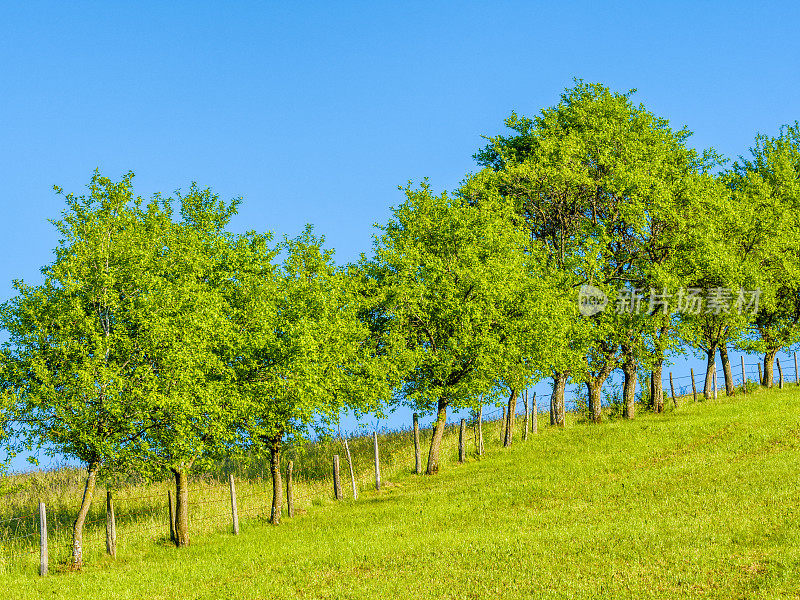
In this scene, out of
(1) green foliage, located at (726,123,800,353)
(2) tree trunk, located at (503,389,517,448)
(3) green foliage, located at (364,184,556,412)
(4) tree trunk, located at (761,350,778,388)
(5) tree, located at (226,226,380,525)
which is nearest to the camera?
(5) tree, located at (226,226,380,525)

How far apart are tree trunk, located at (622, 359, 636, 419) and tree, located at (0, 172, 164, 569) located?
3328cm

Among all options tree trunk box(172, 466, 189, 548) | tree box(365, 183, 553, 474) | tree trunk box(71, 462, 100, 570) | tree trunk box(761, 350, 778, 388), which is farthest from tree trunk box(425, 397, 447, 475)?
tree trunk box(761, 350, 778, 388)

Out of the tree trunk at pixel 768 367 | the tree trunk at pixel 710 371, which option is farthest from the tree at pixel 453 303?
the tree trunk at pixel 768 367

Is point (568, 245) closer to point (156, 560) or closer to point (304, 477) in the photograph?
point (304, 477)

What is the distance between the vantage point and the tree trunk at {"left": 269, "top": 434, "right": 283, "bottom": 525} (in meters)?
34.7

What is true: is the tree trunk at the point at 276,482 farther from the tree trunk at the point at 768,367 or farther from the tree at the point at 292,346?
the tree trunk at the point at 768,367

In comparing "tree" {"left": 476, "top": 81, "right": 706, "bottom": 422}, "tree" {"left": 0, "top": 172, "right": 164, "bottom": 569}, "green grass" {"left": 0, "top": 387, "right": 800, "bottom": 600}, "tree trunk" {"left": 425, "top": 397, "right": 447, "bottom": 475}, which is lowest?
"green grass" {"left": 0, "top": 387, "right": 800, "bottom": 600}

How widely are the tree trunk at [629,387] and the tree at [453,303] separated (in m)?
11.1

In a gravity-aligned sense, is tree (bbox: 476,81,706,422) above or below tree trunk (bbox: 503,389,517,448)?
above

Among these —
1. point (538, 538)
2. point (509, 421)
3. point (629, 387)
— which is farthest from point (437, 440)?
point (538, 538)

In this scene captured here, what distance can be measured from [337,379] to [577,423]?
75.2 ft

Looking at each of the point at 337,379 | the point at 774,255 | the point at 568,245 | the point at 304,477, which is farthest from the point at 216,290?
the point at 774,255

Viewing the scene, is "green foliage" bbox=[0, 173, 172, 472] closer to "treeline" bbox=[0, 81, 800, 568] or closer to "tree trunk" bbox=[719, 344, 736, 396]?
"treeline" bbox=[0, 81, 800, 568]

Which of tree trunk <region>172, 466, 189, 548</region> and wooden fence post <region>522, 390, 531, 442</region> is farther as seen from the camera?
wooden fence post <region>522, 390, 531, 442</region>
